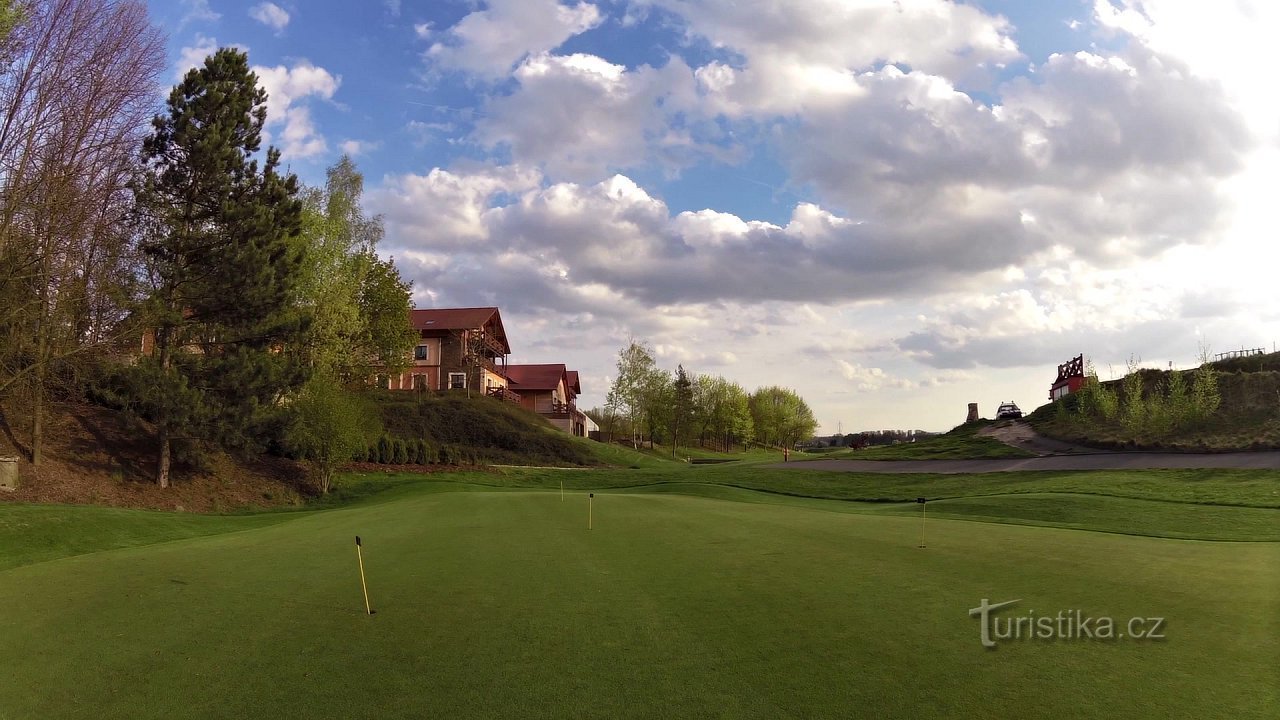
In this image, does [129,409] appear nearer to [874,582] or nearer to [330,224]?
[330,224]

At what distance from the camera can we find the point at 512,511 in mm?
18016

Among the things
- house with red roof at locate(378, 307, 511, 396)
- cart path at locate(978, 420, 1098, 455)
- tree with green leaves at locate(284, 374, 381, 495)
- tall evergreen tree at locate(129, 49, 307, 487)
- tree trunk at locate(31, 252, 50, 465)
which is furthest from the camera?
house with red roof at locate(378, 307, 511, 396)

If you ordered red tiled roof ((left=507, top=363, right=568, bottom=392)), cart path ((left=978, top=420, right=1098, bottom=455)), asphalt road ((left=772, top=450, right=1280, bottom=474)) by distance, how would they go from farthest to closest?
red tiled roof ((left=507, top=363, right=568, bottom=392)) < cart path ((left=978, top=420, right=1098, bottom=455)) < asphalt road ((left=772, top=450, right=1280, bottom=474))

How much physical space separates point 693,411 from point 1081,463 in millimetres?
49704

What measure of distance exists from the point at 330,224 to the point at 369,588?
120 ft

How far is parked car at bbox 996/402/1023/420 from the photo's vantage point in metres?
52.8

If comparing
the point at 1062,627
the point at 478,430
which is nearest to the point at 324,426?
the point at 478,430

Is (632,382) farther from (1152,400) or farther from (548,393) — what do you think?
→ (1152,400)

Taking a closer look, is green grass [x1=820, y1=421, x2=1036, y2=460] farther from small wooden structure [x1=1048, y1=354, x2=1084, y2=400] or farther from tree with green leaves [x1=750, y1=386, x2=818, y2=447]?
tree with green leaves [x1=750, y1=386, x2=818, y2=447]

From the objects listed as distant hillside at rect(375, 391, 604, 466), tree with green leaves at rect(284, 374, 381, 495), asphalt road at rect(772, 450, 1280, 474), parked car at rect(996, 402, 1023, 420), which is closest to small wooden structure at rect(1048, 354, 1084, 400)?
parked car at rect(996, 402, 1023, 420)

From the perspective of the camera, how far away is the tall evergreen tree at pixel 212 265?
1020 inches

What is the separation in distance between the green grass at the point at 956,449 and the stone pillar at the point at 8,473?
40885 mm

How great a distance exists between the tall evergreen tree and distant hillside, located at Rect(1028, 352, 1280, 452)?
131ft

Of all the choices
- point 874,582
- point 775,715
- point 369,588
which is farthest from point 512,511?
point 775,715
